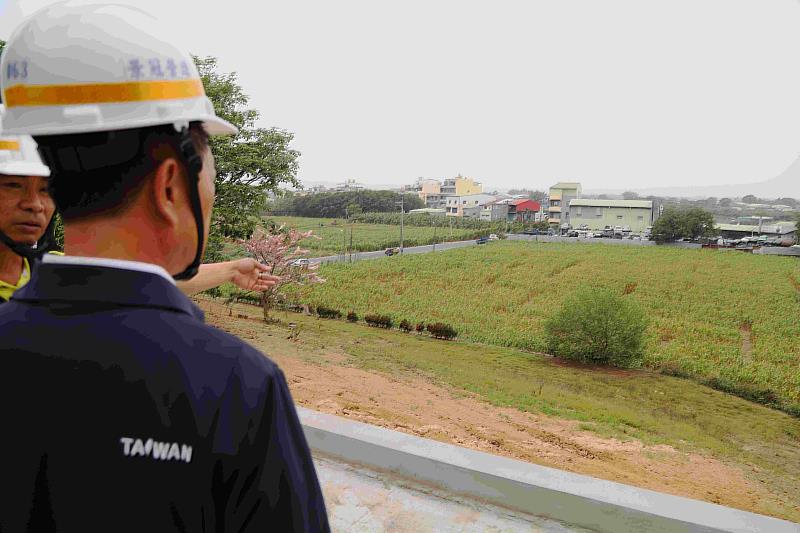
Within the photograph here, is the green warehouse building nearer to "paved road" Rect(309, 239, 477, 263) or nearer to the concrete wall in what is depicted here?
the concrete wall

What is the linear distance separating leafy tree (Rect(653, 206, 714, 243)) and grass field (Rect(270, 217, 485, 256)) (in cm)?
590

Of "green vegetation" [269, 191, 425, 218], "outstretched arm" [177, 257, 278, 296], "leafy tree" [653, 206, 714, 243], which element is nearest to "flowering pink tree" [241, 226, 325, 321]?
"outstretched arm" [177, 257, 278, 296]

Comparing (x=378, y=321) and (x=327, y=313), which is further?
(x=327, y=313)

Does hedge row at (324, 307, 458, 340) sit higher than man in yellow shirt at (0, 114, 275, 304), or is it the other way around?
man in yellow shirt at (0, 114, 275, 304)

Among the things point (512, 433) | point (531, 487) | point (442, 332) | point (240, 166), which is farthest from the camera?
point (442, 332)

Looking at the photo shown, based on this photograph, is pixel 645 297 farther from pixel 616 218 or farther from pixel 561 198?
pixel 561 198

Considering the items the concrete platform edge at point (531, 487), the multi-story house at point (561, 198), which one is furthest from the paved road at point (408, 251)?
the concrete platform edge at point (531, 487)

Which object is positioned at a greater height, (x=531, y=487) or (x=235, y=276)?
(x=235, y=276)

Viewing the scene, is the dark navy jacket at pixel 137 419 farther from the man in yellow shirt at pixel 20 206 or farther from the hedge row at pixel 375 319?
the hedge row at pixel 375 319

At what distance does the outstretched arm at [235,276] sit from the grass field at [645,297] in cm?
822

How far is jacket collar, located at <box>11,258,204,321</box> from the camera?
1.49ft

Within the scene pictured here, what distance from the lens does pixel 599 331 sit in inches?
350

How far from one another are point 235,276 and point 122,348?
21.1 inches

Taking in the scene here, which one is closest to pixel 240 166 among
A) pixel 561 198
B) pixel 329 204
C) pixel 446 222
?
pixel 329 204
